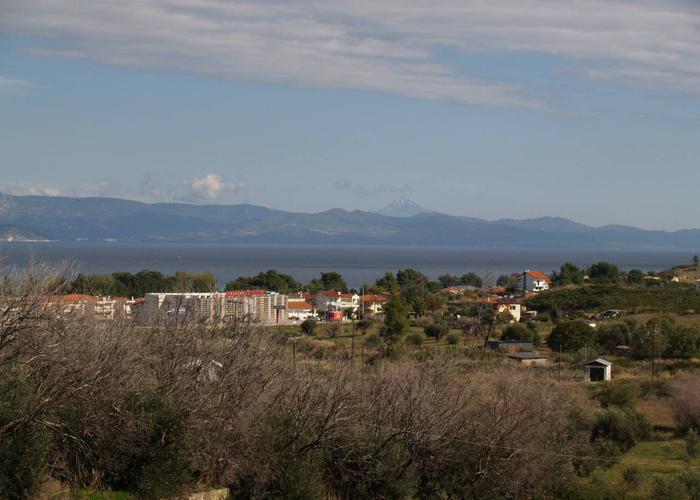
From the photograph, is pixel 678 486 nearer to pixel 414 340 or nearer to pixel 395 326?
pixel 414 340

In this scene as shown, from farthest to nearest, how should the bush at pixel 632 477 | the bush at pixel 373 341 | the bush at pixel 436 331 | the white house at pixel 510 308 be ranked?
the white house at pixel 510 308 < the bush at pixel 436 331 < the bush at pixel 373 341 < the bush at pixel 632 477

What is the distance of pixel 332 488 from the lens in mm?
19406

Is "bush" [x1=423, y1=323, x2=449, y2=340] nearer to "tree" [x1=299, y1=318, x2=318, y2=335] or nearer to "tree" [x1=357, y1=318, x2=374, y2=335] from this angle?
"tree" [x1=357, y1=318, x2=374, y2=335]

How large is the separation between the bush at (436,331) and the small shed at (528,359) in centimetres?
910

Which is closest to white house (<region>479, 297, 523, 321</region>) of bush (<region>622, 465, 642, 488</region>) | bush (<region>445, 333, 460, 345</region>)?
bush (<region>445, 333, 460, 345</region>)

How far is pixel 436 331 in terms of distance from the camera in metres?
50.0

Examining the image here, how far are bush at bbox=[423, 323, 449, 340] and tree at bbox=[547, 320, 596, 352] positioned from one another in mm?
6382

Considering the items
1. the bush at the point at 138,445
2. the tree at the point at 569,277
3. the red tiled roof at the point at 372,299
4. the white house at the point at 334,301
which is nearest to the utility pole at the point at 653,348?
the bush at the point at 138,445

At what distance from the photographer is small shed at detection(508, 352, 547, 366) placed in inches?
1503

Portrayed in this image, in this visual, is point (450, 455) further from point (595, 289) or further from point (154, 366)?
point (595, 289)

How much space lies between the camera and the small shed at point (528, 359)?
3818 centimetres

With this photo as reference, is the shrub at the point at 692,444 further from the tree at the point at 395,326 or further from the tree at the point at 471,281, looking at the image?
the tree at the point at 471,281

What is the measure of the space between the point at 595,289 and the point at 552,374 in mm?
34707

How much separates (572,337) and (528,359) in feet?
18.9
